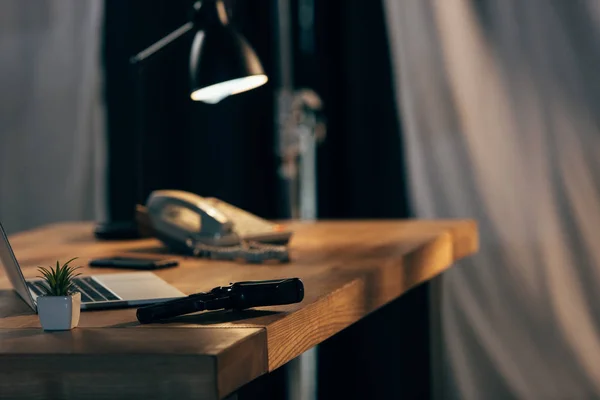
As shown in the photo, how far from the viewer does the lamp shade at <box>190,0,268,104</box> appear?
174 cm

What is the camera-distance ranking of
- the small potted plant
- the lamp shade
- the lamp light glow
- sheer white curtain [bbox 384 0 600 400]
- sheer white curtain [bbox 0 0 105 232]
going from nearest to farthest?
the small potted plant → the lamp shade → the lamp light glow → sheer white curtain [bbox 384 0 600 400] → sheer white curtain [bbox 0 0 105 232]

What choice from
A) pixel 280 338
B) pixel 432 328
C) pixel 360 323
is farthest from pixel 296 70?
pixel 280 338

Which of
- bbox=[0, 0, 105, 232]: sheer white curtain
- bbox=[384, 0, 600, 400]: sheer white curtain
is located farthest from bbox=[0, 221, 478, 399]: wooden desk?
bbox=[0, 0, 105, 232]: sheer white curtain

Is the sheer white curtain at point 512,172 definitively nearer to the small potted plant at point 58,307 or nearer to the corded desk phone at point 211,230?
the corded desk phone at point 211,230

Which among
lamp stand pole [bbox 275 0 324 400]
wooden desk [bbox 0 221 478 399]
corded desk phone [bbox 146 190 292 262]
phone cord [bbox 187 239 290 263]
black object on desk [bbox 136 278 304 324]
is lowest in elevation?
wooden desk [bbox 0 221 478 399]

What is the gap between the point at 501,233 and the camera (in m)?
3.02

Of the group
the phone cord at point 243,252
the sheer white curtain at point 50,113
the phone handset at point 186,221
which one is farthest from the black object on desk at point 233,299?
the sheer white curtain at point 50,113

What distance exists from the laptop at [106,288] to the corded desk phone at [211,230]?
10.4 inches

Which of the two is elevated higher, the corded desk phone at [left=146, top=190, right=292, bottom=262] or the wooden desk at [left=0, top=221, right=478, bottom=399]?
the corded desk phone at [left=146, top=190, right=292, bottom=262]

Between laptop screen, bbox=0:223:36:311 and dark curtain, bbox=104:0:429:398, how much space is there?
1.72 metres

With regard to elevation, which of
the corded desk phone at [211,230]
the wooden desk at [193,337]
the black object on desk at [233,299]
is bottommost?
the wooden desk at [193,337]

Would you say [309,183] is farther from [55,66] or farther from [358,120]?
[55,66]

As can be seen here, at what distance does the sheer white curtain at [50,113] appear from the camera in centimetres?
350

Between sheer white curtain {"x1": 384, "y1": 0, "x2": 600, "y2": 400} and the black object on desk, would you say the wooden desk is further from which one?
sheer white curtain {"x1": 384, "y1": 0, "x2": 600, "y2": 400}
